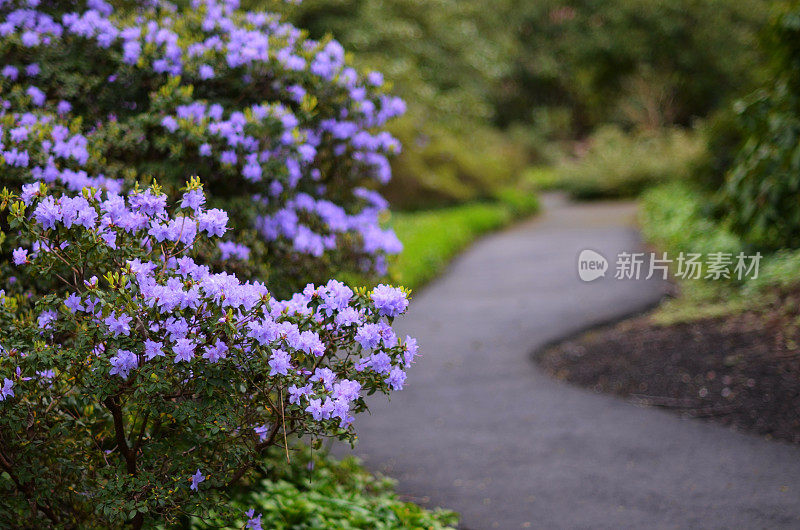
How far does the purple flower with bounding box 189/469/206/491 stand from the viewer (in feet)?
8.12

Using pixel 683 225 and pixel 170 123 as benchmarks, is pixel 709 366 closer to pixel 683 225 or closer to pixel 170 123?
pixel 170 123

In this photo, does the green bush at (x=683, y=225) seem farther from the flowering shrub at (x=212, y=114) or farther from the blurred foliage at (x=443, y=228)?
the flowering shrub at (x=212, y=114)

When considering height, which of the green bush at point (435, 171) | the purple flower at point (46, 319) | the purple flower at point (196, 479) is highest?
the green bush at point (435, 171)

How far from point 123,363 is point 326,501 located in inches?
62.6

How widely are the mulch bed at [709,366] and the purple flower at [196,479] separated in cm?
326

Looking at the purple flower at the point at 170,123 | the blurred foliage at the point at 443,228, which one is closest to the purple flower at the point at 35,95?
the purple flower at the point at 170,123

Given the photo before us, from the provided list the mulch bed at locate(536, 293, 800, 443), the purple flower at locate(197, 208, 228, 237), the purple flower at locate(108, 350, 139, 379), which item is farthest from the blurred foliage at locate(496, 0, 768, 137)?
the purple flower at locate(108, 350, 139, 379)

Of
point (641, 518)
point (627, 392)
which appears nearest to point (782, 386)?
point (627, 392)

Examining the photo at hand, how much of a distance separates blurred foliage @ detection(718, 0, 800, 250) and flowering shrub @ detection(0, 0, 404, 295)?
10.9ft

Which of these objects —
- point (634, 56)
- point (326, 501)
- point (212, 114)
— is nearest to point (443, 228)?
point (212, 114)

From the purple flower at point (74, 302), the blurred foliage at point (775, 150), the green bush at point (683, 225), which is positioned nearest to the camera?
the purple flower at point (74, 302)

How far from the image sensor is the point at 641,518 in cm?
360

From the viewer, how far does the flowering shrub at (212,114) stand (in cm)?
368

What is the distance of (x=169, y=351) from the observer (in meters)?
2.28
